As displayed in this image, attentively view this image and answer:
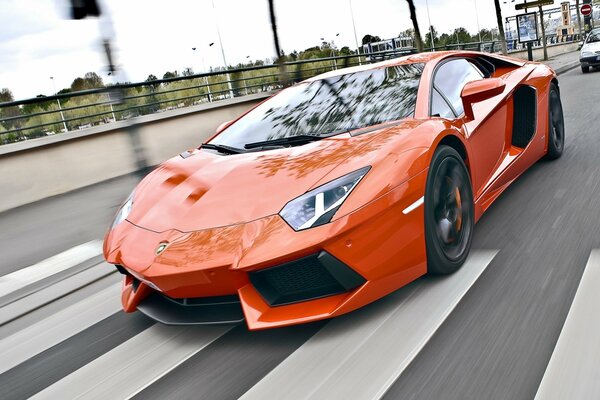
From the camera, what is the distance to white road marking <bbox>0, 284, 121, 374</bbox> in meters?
3.02

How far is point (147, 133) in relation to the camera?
33.0 ft

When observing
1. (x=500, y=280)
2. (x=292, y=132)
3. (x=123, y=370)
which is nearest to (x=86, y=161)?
(x=292, y=132)

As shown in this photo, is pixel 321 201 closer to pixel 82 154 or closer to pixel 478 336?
pixel 478 336

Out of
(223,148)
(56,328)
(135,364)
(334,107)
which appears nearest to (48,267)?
Answer: (56,328)

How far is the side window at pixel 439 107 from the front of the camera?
10.9ft

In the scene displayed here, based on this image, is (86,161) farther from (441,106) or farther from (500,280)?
(500,280)

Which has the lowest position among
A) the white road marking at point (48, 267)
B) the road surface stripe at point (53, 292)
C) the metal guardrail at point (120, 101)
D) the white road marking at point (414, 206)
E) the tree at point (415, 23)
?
the road surface stripe at point (53, 292)

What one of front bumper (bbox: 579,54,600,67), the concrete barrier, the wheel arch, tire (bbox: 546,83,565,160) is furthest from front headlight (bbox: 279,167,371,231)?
front bumper (bbox: 579,54,600,67)

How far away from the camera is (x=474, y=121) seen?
11.6 ft

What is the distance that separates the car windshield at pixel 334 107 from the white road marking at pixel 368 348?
1019mm

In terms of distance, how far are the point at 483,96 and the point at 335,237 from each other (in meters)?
1.61

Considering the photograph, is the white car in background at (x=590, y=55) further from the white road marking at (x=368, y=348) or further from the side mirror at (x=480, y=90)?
the white road marking at (x=368, y=348)

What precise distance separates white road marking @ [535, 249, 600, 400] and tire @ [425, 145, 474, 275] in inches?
24.5

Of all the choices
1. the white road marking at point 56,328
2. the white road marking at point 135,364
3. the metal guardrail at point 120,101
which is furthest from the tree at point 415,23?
the white road marking at point 135,364
